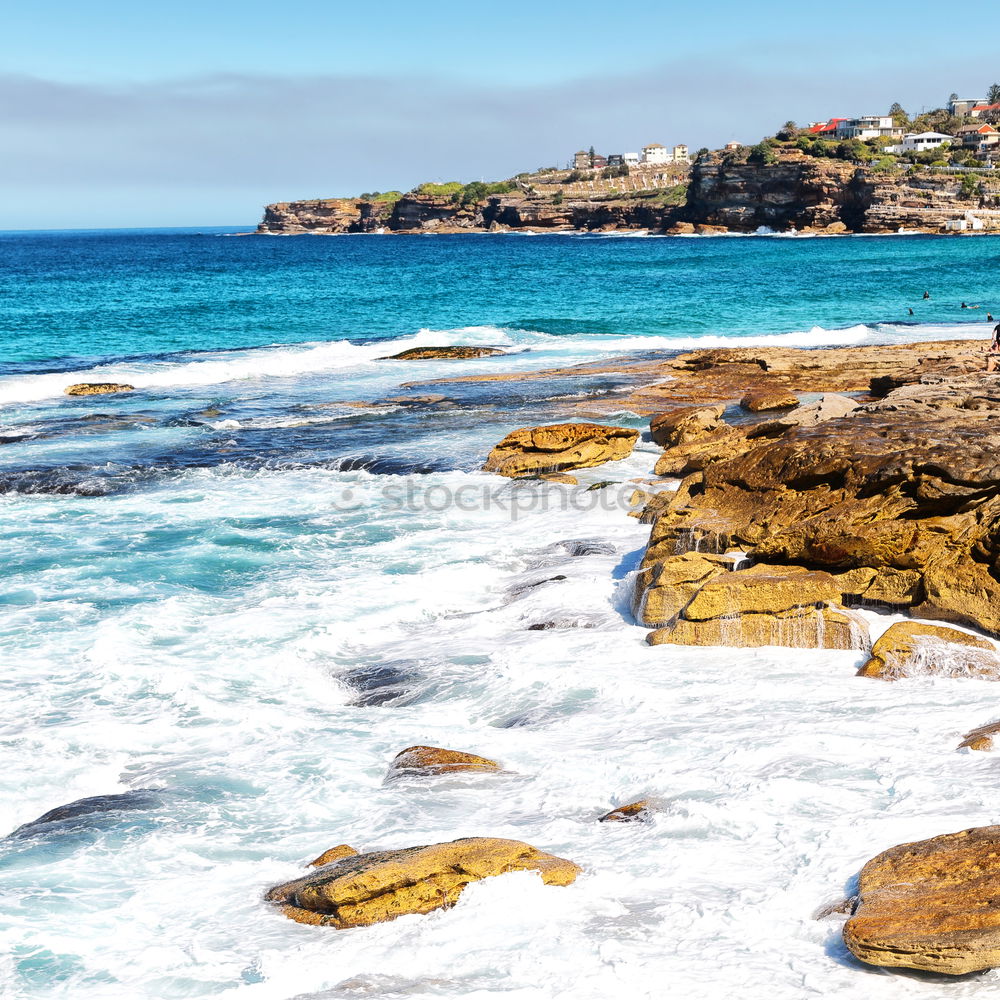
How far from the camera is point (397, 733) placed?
1015 cm

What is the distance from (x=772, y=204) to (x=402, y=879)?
140 metres

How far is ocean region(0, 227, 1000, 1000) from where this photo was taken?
22.4 feet

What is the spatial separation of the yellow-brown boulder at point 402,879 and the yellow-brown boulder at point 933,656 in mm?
4652

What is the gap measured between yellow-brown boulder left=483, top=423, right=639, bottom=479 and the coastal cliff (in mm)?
110965

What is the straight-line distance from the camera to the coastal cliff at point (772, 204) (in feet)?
400

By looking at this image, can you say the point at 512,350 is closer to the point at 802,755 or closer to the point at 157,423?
the point at 157,423

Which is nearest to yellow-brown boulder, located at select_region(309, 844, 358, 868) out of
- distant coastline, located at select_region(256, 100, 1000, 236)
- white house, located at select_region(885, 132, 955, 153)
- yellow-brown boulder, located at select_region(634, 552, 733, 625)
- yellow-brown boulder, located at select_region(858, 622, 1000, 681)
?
yellow-brown boulder, located at select_region(634, 552, 733, 625)

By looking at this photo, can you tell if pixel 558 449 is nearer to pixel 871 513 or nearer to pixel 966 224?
pixel 871 513

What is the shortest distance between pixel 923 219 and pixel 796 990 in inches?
5091

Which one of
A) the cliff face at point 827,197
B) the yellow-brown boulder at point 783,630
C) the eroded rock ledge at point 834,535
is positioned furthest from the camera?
the cliff face at point 827,197

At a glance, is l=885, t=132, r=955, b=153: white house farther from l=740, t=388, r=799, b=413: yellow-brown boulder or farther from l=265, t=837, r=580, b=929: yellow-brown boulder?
l=265, t=837, r=580, b=929: yellow-brown boulder

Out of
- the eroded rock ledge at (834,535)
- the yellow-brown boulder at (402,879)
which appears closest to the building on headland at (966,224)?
the eroded rock ledge at (834,535)

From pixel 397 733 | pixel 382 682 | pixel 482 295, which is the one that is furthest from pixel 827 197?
pixel 397 733

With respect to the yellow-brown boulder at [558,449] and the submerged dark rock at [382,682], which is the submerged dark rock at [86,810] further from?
the yellow-brown boulder at [558,449]
